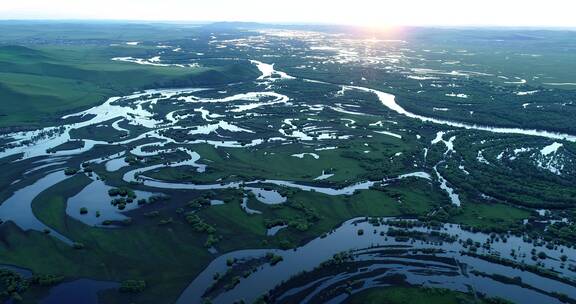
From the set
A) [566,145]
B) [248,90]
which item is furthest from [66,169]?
[566,145]

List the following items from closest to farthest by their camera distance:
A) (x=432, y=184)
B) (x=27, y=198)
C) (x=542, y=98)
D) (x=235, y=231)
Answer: (x=235, y=231)
(x=27, y=198)
(x=432, y=184)
(x=542, y=98)

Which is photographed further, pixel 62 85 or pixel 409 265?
pixel 62 85

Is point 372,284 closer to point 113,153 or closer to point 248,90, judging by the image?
point 113,153

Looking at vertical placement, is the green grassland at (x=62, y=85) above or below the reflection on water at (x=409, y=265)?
above

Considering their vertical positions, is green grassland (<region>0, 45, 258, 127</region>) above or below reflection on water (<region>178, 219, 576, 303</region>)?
above

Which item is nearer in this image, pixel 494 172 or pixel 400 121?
pixel 494 172

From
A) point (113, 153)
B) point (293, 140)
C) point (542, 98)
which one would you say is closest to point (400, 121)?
point (293, 140)

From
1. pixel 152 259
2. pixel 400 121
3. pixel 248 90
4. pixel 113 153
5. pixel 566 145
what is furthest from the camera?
pixel 248 90

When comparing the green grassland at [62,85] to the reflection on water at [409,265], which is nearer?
the reflection on water at [409,265]

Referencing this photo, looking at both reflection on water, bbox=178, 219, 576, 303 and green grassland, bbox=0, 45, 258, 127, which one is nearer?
reflection on water, bbox=178, 219, 576, 303

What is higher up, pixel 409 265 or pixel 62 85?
pixel 62 85
